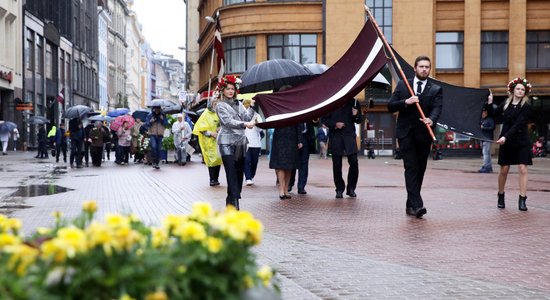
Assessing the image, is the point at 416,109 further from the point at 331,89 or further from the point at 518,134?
the point at 518,134

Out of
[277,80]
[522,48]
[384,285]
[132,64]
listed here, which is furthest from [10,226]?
[132,64]

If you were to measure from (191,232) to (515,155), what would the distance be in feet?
33.0

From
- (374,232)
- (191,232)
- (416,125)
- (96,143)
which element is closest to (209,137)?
(416,125)

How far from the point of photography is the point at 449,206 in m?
12.7

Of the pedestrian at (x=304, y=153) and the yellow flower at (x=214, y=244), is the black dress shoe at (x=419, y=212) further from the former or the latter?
the yellow flower at (x=214, y=244)

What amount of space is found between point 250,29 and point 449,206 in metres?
A: 37.2

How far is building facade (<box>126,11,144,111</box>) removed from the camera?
13800cm

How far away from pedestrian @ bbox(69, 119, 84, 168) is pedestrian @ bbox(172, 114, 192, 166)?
3275 mm

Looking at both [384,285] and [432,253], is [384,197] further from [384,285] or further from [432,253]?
[384,285]

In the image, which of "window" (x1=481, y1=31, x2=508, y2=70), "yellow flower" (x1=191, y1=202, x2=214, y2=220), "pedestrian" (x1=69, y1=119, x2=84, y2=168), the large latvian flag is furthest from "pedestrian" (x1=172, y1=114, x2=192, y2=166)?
"yellow flower" (x1=191, y1=202, x2=214, y2=220)

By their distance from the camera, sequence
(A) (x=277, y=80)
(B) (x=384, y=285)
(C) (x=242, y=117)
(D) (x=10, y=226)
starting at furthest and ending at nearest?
(A) (x=277, y=80), (C) (x=242, y=117), (B) (x=384, y=285), (D) (x=10, y=226)

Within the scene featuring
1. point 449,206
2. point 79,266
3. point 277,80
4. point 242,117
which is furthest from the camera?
point 277,80

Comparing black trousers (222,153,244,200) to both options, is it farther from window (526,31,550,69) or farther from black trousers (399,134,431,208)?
window (526,31,550,69)

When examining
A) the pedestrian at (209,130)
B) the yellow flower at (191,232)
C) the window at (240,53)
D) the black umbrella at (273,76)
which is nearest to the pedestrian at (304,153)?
the black umbrella at (273,76)
